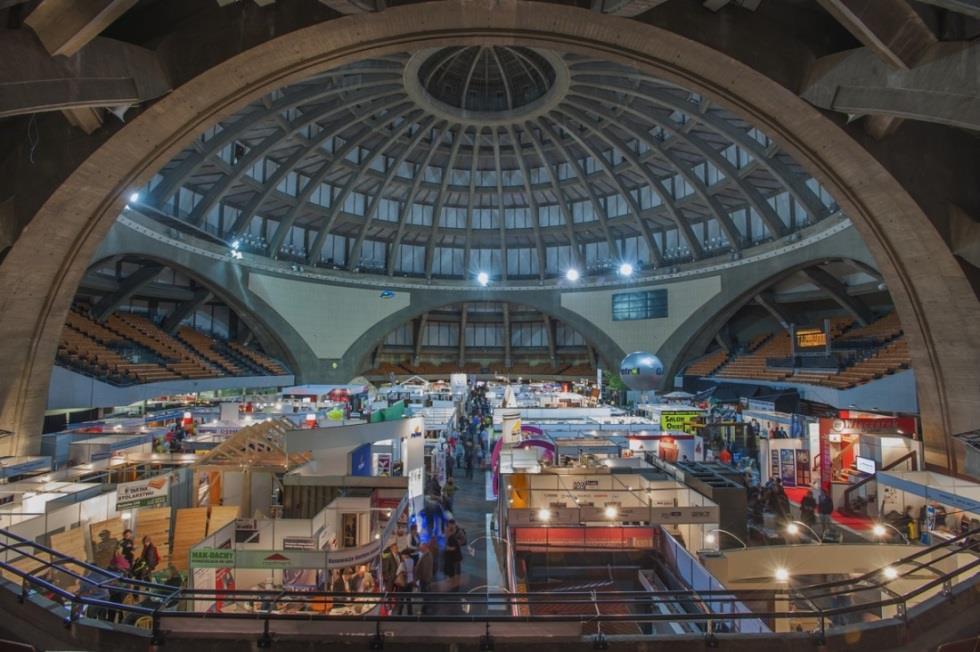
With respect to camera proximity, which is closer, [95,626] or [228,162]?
[95,626]

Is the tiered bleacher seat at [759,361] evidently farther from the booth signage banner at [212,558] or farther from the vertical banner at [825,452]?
the booth signage banner at [212,558]

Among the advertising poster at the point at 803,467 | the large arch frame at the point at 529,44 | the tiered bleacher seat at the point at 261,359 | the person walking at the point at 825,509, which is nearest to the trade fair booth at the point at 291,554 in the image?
the large arch frame at the point at 529,44

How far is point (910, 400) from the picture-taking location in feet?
72.9

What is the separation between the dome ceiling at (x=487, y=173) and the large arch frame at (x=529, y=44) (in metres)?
13.6

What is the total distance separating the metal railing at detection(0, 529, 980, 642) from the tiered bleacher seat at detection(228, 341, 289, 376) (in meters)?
27.6

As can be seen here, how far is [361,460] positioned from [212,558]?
276 inches

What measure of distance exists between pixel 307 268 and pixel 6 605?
3322cm

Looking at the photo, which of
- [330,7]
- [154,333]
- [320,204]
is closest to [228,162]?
[320,204]

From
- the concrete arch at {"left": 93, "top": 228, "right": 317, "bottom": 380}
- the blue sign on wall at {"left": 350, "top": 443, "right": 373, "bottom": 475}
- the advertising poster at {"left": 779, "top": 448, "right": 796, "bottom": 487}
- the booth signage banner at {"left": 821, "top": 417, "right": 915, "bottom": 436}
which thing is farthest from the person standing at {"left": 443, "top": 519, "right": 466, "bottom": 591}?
the concrete arch at {"left": 93, "top": 228, "right": 317, "bottom": 380}

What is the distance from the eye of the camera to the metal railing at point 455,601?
537 centimetres

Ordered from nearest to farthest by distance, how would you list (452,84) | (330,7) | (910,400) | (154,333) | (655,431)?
1. (330,7)
2. (655,431)
3. (910,400)
4. (452,84)
5. (154,333)

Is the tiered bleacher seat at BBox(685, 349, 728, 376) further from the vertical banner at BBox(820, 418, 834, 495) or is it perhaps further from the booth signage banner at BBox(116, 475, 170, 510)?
the booth signage banner at BBox(116, 475, 170, 510)

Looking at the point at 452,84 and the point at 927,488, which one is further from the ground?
the point at 452,84

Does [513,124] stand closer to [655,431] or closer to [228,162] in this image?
[228,162]
